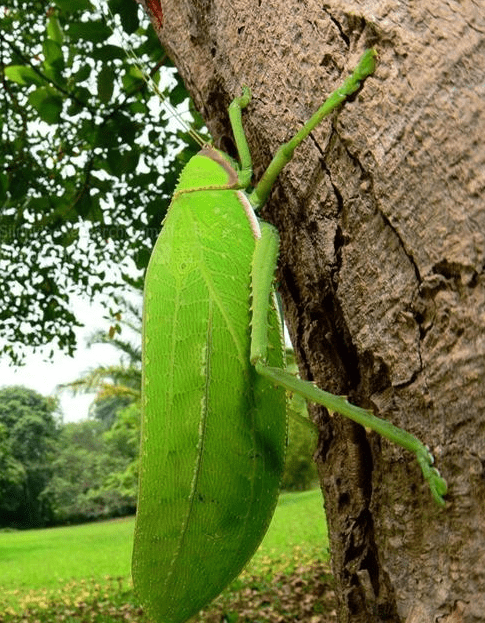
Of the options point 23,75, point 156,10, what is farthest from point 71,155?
point 156,10

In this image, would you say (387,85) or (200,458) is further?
(200,458)

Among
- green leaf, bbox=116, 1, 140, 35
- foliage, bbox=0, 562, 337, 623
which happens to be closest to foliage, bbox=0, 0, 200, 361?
green leaf, bbox=116, 1, 140, 35

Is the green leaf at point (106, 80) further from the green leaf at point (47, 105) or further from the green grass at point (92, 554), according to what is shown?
the green grass at point (92, 554)

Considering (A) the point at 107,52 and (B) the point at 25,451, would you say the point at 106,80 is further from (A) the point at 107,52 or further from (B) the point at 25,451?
(B) the point at 25,451

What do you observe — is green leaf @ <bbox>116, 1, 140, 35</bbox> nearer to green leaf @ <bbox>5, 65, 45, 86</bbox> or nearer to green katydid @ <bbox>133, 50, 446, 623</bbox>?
green leaf @ <bbox>5, 65, 45, 86</bbox>

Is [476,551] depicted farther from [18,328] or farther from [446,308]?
[18,328]

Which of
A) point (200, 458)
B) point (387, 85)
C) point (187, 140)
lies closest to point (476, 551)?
point (200, 458)
